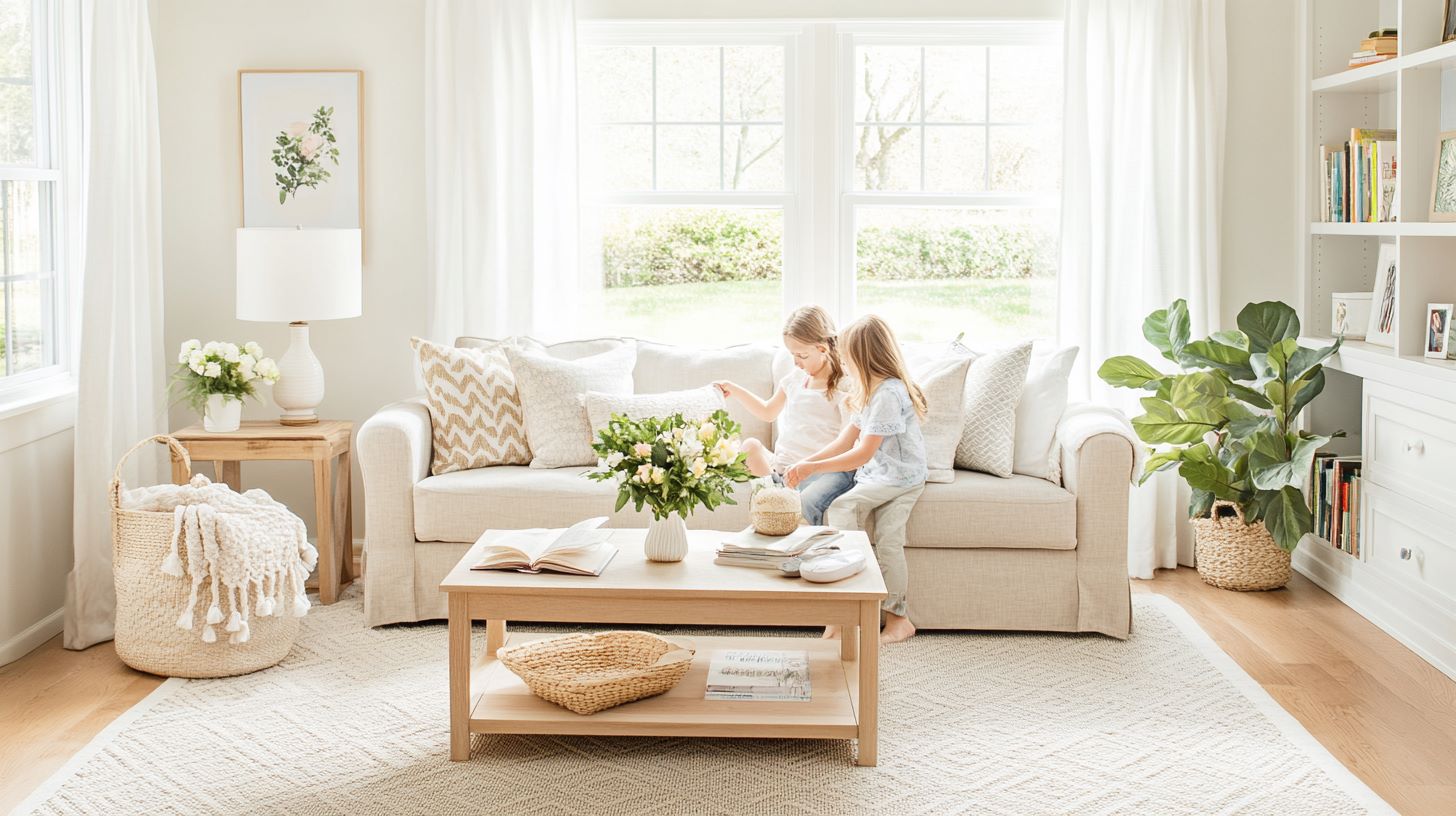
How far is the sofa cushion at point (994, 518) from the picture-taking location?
388 cm

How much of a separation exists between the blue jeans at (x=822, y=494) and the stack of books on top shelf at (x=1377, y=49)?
2.24 meters

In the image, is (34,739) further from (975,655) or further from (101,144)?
(975,655)

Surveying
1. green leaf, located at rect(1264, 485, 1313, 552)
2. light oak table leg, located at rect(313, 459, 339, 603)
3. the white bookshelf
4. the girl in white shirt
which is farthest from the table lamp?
the white bookshelf

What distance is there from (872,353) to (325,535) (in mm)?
1927

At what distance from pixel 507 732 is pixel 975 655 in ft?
4.90

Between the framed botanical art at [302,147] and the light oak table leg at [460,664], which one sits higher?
the framed botanical art at [302,147]

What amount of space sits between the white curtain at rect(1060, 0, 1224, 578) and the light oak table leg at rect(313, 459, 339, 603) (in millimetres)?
2678

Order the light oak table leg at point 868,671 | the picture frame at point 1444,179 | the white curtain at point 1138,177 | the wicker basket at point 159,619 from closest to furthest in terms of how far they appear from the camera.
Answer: the light oak table leg at point 868,671, the wicker basket at point 159,619, the picture frame at point 1444,179, the white curtain at point 1138,177

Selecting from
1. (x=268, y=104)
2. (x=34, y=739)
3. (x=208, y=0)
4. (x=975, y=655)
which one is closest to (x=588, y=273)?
(x=268, y=104)

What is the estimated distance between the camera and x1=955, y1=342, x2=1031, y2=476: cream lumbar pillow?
4.12 metres

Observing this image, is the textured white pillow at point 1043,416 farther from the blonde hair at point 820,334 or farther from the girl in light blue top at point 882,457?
the blonde hair at point 820,334

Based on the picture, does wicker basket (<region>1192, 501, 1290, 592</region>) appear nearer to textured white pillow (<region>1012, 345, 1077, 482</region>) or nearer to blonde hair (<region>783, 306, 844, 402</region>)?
textured white pillow (<region>1012, 345, 1077, 482</region>)

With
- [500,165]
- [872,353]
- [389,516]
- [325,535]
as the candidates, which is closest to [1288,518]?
[872,353]

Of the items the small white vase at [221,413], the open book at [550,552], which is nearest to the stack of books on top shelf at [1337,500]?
the open book at [550,552]
